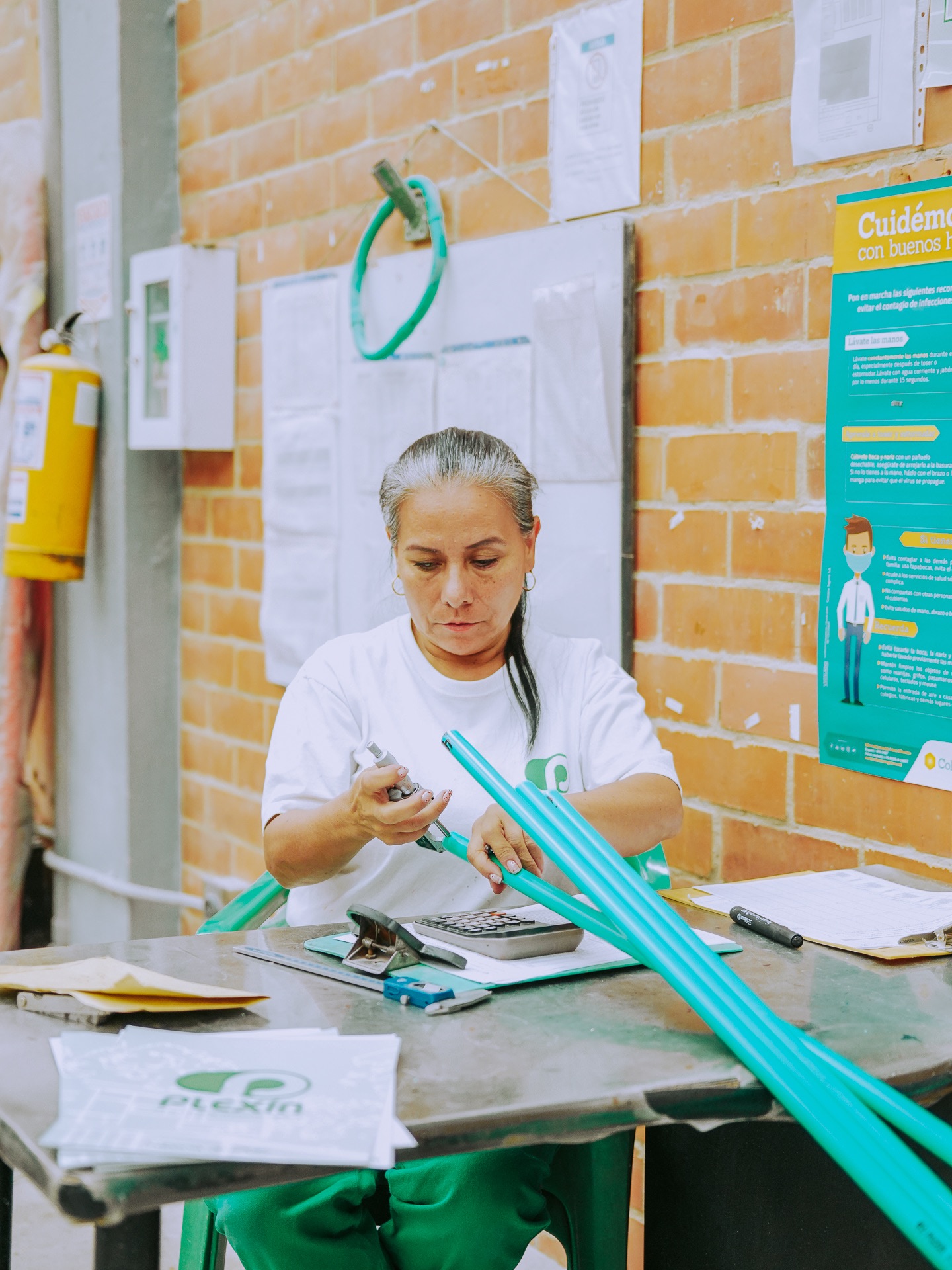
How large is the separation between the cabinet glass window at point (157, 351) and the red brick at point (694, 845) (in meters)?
1.72

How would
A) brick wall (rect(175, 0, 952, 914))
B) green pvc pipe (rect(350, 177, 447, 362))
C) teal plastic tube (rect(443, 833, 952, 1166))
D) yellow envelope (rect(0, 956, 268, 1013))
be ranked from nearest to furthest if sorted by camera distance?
teal plastic tube (rect(443, 833, 952, 1166)) < yellow envelope (rect(0, 956, 268, 1013)) < brick wall (rect(175, 0, 952, 914)) < green pvc pipe (rect(350, 177, 447, 362))

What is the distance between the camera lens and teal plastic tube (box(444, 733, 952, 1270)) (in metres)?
0.99

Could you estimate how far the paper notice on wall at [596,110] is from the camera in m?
2.14

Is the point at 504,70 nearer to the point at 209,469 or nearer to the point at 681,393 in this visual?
the point at 681,393

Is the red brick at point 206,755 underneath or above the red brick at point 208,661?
underneath

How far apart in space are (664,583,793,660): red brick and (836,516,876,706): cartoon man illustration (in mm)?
96

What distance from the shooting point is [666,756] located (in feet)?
5.93

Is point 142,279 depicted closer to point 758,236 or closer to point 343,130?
point 343,130

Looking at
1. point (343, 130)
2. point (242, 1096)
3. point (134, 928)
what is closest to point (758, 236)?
point (343, 130)

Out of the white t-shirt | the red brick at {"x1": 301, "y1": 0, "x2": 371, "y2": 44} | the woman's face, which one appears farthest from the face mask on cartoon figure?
the red brick at {"x1": 301, "y1": 0, "x2": 371, "y2": 44}

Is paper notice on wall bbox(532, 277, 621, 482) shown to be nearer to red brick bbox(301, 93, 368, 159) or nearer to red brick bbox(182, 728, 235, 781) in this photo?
red brick bbox(301, 93, 368, 159)

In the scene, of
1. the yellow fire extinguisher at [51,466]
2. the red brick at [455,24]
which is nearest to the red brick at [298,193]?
the red brick at [455,24]

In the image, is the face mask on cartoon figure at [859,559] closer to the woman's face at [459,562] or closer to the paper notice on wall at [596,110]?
the woman's face at [459,562]

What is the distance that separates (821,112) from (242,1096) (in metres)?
1.49
